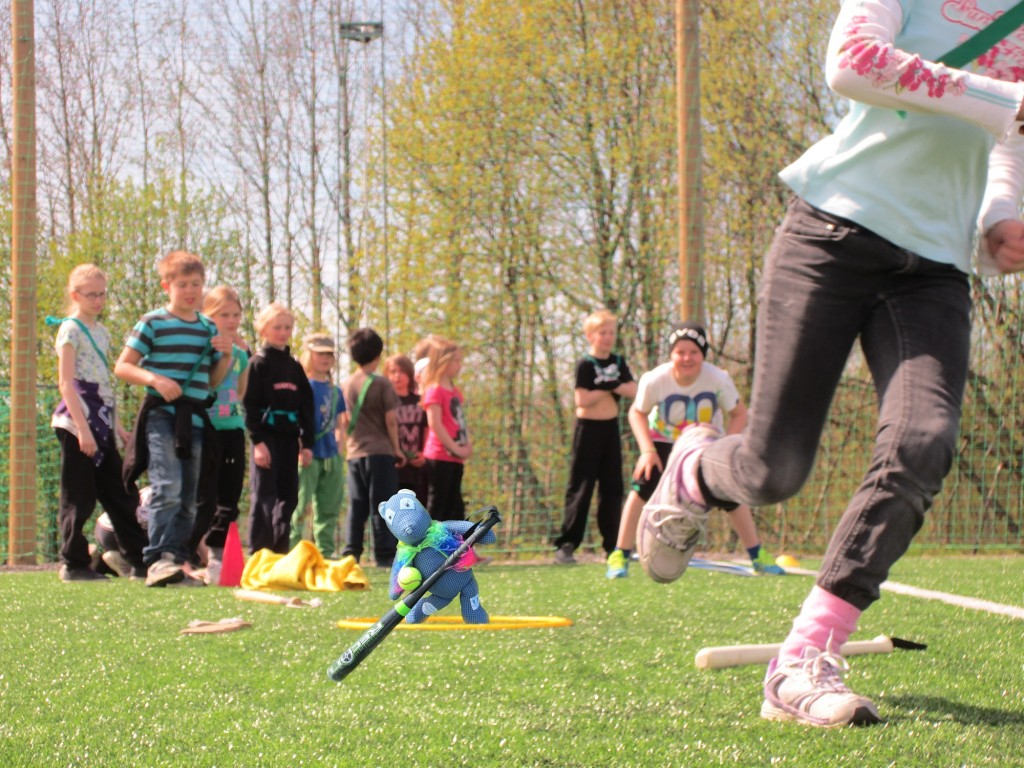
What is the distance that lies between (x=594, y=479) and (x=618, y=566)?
150cm

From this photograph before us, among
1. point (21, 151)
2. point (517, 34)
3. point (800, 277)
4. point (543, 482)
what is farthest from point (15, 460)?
point (517, 34)

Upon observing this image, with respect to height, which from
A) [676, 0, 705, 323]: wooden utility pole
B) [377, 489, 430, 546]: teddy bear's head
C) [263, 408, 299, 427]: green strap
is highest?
[676, 0, 705, 323]: wooden utility pole

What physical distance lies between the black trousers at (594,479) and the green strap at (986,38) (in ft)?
18.5

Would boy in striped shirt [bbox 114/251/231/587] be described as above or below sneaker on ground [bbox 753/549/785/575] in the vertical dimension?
above

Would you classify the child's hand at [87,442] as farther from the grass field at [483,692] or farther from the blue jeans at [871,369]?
the blue jeans at [871,369]

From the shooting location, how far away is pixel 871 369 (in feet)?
8.46

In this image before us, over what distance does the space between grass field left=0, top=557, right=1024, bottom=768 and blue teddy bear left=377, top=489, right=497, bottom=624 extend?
95 centimetres

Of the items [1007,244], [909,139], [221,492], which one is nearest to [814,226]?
[909,139]

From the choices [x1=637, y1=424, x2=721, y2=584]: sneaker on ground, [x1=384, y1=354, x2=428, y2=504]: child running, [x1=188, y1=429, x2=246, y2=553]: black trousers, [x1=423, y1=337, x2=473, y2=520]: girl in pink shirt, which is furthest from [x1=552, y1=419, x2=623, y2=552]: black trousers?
[x1=637, y1=424, x2=721, y2=584]: sneaker on ground

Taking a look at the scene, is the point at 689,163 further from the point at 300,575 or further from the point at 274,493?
the point at 300,575

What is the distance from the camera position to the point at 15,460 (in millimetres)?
8531

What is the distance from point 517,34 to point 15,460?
876cm

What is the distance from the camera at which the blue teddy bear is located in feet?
4.22

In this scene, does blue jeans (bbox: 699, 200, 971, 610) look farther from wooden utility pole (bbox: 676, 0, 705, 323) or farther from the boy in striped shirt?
wooden utility pole (bbox: 676, 0, 705, 323)
